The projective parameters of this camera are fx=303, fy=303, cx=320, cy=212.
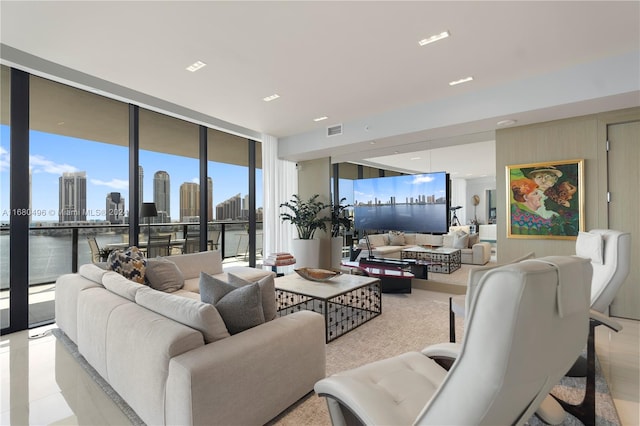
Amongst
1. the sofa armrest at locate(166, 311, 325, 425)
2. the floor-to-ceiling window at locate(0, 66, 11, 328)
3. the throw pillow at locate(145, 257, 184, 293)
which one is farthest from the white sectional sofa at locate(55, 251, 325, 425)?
the floor-to-ceiling window at locate(0, 66, 11, 328)

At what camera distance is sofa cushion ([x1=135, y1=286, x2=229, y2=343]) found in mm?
1639

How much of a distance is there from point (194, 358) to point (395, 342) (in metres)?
1.96

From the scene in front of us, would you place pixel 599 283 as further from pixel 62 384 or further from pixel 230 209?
pixel 230 209

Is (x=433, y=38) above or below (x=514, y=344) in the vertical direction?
above

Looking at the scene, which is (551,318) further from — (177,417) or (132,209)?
(132,209)

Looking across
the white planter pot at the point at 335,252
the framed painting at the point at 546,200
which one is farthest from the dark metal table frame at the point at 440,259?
the white planter pot at the point at 335,252

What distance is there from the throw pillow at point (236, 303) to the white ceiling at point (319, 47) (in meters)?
2.06

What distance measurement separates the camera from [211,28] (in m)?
2.54

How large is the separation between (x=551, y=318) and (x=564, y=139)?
3969 mm

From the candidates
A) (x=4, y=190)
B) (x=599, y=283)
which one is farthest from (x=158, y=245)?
(x=599, y=283)

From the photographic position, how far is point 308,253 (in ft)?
18.8

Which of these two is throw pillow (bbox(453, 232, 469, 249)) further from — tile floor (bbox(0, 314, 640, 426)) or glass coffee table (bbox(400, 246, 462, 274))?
tile floor (bbox(0, 314, 640, 426))

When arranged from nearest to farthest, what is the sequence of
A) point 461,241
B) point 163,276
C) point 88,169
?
1. point 163,276
2. point 88,169
3. point 461,241

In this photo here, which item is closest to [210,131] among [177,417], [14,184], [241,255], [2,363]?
[241,255]
